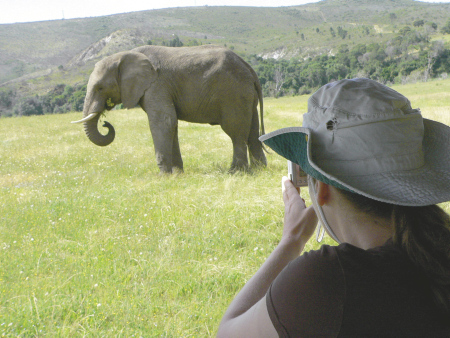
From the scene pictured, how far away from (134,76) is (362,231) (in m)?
7.25

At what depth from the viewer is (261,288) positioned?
1617 mm

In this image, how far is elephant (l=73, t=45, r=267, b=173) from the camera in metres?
8.12

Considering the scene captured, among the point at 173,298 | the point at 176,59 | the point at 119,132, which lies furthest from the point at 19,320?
the point at 119,132

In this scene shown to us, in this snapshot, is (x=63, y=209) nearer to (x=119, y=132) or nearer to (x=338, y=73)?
(x=119, y=132)

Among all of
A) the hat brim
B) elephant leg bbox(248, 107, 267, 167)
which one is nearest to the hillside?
elephant leg bbox(248, 107, 267, 167)

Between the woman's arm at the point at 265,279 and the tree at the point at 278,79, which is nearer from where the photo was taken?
the woman's arm at the point at 265,279

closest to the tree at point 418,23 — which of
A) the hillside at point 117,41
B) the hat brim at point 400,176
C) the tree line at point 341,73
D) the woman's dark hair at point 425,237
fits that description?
the hillside at point 117,41

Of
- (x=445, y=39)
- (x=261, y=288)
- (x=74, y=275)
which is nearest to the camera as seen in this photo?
(x=261, y=288)

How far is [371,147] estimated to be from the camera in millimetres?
1396

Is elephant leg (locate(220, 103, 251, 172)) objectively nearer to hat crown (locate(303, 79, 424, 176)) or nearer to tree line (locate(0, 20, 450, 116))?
hat crown (locate(303, 79, 424, 176))

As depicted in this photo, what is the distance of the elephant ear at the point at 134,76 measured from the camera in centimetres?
812

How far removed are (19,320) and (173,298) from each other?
48.2 inches

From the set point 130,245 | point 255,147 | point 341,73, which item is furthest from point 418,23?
point 130,245

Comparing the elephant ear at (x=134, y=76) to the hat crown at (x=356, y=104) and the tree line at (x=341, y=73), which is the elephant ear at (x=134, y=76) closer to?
the hat crown at (x=356, y=104)
